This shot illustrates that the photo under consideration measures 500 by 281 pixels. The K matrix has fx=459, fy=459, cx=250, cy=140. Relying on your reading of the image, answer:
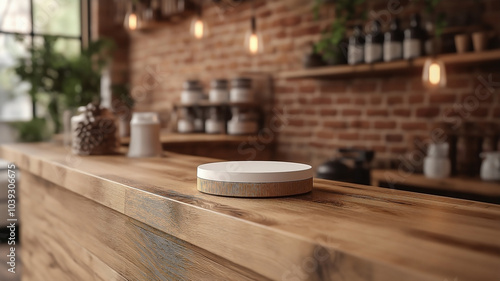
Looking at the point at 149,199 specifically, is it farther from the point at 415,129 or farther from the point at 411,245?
the point at 415,129

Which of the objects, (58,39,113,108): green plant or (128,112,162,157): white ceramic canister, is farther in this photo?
(58,39,113,108): green plant

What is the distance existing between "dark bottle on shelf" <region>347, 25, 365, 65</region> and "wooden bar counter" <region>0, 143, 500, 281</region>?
58.8 inches

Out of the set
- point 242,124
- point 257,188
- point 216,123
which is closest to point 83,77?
point 216,123

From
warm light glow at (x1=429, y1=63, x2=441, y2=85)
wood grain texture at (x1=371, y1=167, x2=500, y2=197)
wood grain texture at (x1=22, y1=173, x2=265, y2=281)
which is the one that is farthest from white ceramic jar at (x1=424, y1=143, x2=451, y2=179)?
wood grain texture at (x1=22, y1=173, x2=265, y2=281)

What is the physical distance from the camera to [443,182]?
7.36ft

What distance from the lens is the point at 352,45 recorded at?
8.91ft

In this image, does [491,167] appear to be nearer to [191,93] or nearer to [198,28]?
[198,28]

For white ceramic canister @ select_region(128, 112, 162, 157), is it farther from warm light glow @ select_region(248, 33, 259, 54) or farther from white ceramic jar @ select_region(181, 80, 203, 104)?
white ceramic jar @ select_region(181, 80, 203, 104)

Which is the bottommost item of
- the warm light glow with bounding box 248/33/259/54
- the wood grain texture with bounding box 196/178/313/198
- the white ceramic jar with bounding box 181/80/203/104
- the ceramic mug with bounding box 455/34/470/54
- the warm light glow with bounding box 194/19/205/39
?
the wood grain texture with bounding box 196/178/313/198

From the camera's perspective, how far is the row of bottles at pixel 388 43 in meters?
2.42

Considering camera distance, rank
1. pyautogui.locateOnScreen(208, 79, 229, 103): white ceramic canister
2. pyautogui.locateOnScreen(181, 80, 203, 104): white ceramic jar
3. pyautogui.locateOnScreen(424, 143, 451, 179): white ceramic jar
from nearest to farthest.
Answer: pyautogui.locateOnScreen(424, 143, 451, 179): white ceramic jar
pyautogui.locateOnScreen(208, 79, 229, 103): white ceramic canister
pyautogui.locateOnScreen(181, 80, 203, 104): white ceramic jar

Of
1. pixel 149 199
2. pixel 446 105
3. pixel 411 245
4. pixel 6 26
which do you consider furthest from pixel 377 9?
pixel 6 26

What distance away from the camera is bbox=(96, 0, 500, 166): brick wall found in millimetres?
2648

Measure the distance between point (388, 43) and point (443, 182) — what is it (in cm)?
80
